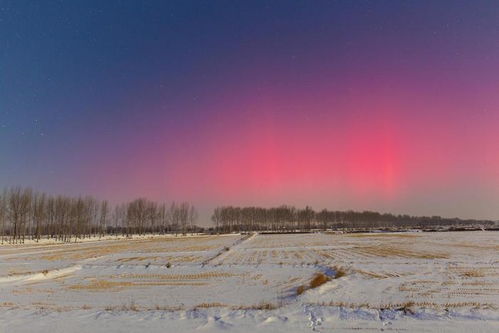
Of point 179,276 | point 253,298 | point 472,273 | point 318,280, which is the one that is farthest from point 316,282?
point 472,273

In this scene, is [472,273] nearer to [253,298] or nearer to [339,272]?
[339,272]

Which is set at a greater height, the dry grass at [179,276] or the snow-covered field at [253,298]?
the snow-covered field at [253,298]

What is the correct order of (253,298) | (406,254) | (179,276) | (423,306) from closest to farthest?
(423,306)
(253,298)
(179,276)
(406,254)

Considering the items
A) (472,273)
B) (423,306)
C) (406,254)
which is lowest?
(406,254)

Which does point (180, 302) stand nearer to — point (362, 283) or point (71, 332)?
point (71, 332)

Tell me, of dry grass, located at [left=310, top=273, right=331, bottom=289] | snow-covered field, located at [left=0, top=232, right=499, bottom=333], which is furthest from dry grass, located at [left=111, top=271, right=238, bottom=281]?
dry grass, located at [left=310, top=273, right=331, bottom=289]

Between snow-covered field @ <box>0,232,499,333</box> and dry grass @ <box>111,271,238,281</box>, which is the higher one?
snow-covered field @ <box>0,232,499,333</box>

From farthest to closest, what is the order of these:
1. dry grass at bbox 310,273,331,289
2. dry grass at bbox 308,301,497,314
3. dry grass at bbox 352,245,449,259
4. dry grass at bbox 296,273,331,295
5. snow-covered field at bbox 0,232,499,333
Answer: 1. dry grass at bbox 352,245,449,259
2. dry grass at bbox 310,273,331,289
3. dry grass at bbox 296,273,331,295
4. dry grass at bbox 308,301,497,314
5. snow-covered field at bbox 0,232,499,333

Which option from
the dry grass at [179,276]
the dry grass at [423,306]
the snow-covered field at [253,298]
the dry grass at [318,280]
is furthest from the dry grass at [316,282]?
the dry grass at [179,276]

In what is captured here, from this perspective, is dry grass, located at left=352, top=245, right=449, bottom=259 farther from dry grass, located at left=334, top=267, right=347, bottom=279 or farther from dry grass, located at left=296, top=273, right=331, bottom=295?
dry grass, located at left=296, top=273, right=331, bottom=295

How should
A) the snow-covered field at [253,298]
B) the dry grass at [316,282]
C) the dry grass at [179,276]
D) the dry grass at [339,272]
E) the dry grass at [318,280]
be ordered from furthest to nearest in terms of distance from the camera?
1. the dry grass at [179,276]
2. the dry grass at [339,272]
3. the dry grass at [318,280]
4. the dry grass at [316,282]
5. the snow-covered field at [253,298]

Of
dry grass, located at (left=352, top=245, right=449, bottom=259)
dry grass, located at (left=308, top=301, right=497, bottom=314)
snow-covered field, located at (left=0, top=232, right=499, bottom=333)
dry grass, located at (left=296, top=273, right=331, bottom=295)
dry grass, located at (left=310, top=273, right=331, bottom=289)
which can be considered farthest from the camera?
dry grass, located at (left=352, top=245, right=449, bottom=259)

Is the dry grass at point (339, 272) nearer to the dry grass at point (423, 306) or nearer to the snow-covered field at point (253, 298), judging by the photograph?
the snow-covered field at point (253, 298)

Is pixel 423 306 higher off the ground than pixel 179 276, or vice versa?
pixel 423 306
